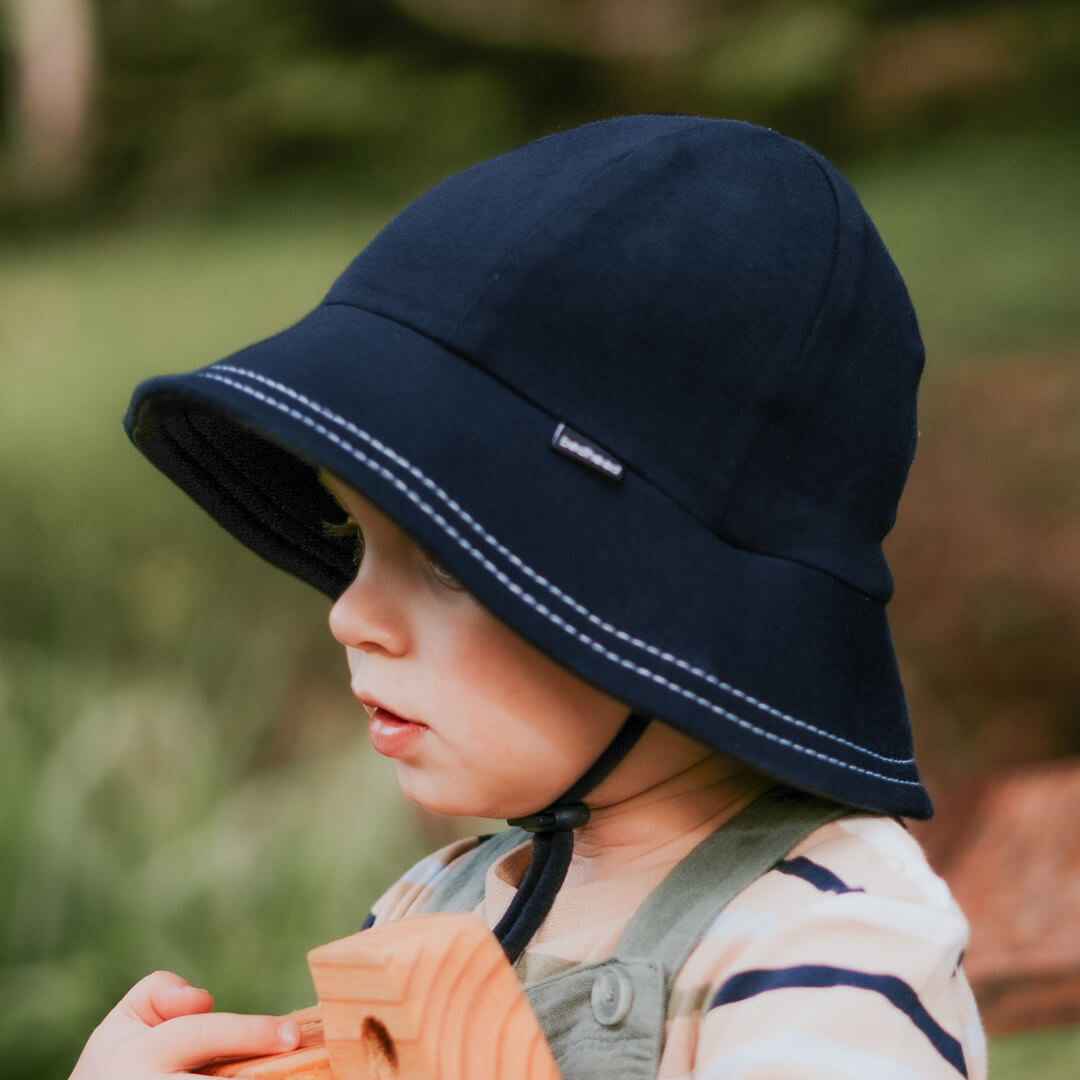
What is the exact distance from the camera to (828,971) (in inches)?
34.8

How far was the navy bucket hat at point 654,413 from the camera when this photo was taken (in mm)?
921

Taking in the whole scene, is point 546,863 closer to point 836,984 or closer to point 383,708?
point 383,708

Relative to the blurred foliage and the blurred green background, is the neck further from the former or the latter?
the blurred foliage

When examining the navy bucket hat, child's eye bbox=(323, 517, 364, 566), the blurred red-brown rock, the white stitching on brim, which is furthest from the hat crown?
the blurred red-brown rock

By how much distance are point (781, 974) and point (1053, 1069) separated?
54.3 inches

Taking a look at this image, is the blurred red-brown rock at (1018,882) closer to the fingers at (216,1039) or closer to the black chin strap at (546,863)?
the black chin strap at (546,863)

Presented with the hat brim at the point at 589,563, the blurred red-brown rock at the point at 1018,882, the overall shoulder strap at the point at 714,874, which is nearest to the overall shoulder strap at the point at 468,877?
the overall shoulder strap at the point at 714,874

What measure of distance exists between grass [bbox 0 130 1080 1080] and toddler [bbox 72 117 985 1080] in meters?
1.29

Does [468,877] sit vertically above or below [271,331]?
below

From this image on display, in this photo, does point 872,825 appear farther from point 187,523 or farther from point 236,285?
point 236,285

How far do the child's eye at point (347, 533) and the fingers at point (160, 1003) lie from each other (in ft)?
1.55

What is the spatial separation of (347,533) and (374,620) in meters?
0.37

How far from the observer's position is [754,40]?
178 inches

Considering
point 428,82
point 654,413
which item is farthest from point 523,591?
point 428,82
